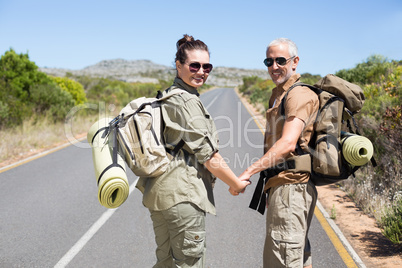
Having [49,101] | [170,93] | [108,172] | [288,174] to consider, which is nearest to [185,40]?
[170,93]

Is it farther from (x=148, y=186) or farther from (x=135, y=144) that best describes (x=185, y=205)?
(x=135, y=144)

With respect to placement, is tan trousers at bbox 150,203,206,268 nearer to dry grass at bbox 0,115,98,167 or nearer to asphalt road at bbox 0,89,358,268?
asphalt road at bbox 0,89,358,268

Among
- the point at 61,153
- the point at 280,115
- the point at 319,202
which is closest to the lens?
the point at 280,115

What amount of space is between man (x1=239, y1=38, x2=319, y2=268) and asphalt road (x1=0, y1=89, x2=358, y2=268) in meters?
1.39

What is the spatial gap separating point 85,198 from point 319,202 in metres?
4.01

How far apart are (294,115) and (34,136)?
11357 millimetres

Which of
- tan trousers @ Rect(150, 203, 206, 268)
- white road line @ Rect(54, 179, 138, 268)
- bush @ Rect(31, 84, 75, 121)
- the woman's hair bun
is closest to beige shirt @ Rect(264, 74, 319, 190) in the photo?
tan trousers @ Rect(150, 203, 206, 268)

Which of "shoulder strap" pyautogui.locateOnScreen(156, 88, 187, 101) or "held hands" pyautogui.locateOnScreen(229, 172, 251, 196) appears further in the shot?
"held hands" pyautogui.locateOnScreen(229, 172, 251, 196)

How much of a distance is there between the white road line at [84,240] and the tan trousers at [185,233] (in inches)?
79.5

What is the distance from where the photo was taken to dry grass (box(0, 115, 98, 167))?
9797 millimetres

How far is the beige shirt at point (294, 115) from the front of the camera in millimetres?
2338

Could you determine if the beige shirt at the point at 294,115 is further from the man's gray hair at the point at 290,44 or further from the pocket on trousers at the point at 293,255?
the pocket on trousers at the point at 293,255

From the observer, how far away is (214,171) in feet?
7.52

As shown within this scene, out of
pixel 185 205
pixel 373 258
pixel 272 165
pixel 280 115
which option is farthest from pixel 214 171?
pixel 373 258
